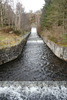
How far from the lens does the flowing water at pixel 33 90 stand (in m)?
5.30

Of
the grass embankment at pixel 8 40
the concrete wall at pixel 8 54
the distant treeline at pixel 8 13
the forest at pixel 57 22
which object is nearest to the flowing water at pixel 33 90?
the concrete wall at pixel 8 54

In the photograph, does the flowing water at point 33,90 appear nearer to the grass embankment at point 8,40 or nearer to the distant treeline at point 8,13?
the grass embankment at point 8,40

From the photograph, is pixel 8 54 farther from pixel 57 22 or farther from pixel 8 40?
pixel 57 22

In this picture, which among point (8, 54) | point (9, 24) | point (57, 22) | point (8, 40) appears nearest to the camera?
point (8, 54)

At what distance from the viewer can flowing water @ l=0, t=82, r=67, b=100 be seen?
17.4ft

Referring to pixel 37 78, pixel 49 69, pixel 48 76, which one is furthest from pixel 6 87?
pixel 49 69

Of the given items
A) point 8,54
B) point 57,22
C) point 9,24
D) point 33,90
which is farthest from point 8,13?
point 33,90

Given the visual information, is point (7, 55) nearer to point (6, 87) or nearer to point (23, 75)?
point (23, 75)

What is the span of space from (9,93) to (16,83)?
2.55 feet

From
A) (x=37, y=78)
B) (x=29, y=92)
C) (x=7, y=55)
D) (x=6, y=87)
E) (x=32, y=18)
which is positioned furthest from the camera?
(x=32, y=18)

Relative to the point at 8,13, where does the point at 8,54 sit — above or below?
below

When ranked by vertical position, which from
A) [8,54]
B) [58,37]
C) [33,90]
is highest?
[58,37]

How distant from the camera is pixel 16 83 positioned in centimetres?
618

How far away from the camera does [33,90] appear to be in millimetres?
5723
